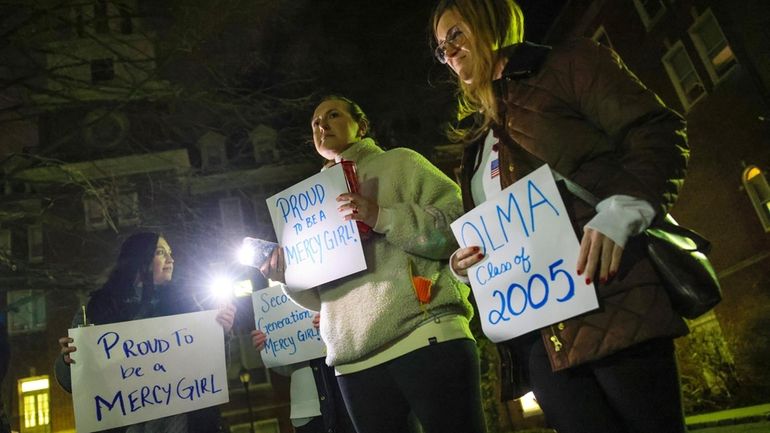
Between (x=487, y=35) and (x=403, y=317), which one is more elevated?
(x=487, y=35)

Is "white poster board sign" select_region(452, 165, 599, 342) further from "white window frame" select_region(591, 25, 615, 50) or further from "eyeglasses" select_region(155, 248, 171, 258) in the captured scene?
"white window frame" select_region(591, 25, 615, 50)

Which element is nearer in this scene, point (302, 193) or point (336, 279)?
point (336, 279)

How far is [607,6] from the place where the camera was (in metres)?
18.2

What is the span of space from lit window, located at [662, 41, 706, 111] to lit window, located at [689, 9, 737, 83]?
0.51 meters

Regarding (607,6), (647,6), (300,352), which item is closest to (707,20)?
(647,6)

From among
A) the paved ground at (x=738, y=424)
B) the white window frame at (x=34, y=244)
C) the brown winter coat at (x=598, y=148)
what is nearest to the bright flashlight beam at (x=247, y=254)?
the brown winter coat at (x=598, y=148)

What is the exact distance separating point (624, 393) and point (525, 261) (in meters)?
0.46

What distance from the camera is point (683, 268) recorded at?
1377mm

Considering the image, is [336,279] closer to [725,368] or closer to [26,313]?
[725,368]

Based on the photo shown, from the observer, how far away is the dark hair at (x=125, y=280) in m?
3.71

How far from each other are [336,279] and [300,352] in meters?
1.86

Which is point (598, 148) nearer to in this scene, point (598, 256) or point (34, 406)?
point (598, 256)

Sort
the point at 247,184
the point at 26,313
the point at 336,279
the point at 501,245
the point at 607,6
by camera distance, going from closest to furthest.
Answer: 1. the point at 501,245
2. the point at 336,279
3. the point at 607,6
4. the point at 26,313
5. the point at 247,184

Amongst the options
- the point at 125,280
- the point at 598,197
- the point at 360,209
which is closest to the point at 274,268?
the point at 360,209
